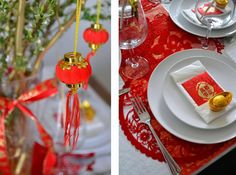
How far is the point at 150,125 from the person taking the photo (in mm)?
693

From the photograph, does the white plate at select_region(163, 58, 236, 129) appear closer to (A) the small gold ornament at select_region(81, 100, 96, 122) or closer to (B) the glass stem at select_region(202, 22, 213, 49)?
(B) the glass stem at select_region(202, 22, 213, 49)

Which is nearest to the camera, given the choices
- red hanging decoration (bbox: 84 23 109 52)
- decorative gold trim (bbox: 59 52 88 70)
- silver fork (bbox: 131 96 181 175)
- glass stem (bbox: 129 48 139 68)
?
decorative gold trim (bbox: 59 52 88 70)

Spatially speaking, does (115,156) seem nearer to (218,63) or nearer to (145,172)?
(145,172)

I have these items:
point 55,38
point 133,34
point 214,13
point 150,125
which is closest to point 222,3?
point 214,13

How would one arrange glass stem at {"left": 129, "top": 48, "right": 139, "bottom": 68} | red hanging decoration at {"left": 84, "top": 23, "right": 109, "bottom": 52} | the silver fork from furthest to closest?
glass stem at {"left": 129, "top": 48, "right": 139, "bottom": 68} → the silver fork → red hanging decoration at {"left": 84, "top": 23, "right": 109, "bottom": 52}

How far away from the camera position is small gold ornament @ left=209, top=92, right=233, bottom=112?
27.3 inches

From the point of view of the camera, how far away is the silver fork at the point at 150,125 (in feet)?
2.10

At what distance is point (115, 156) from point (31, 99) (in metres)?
0.23

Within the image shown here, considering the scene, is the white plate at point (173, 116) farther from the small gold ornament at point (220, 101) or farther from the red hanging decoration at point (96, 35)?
the red hanging decoration at point (96, 35)

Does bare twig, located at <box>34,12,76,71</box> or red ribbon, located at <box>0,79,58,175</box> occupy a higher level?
bare twig, located at <box>34,12,76,71</box>

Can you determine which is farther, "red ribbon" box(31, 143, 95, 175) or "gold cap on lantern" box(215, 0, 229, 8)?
"gold cap on lantern" box(215, 0, 229, 8)

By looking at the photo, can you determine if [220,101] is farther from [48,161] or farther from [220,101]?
[48,161]

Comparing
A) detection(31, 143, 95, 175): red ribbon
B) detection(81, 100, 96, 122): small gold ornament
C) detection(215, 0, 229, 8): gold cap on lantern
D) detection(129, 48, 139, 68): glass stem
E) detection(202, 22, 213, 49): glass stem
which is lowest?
detection(31, 143, 95, 175): red ribbon

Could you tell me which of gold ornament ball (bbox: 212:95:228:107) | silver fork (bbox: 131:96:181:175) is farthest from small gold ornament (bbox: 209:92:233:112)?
Result: silver fork (bbox: 131:96:181:175)
